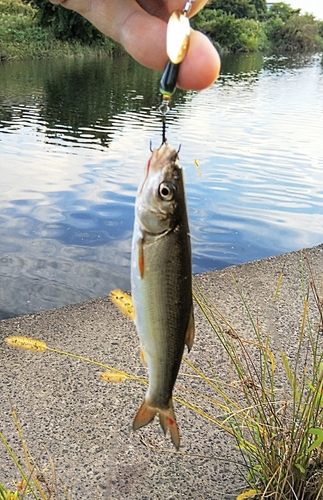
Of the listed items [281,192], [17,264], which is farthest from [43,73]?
[17,264]

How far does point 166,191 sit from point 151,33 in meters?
0.50

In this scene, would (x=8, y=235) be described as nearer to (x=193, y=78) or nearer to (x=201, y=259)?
(x=201, y=259)

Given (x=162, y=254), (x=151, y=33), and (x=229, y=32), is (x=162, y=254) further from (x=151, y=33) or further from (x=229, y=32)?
(x=229, y=32)

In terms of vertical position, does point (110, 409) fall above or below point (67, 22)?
below

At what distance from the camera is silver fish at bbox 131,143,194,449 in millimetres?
1478

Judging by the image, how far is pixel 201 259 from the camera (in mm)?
7141

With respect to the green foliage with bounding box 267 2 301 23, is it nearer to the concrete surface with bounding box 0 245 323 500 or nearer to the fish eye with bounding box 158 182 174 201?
the concrete surface with bounding box 0 245 323 500

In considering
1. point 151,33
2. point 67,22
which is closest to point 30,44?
point 67,22

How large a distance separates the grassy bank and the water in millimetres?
11498

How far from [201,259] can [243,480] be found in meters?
4.29

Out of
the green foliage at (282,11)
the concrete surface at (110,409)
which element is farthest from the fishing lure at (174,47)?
the green foliage at (282,11)

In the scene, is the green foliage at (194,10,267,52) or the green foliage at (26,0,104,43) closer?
the green foliage at (26,0,104,43)

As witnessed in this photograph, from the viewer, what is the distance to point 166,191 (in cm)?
148

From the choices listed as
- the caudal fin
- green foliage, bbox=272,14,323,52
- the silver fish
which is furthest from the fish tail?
green foliage, bbox=272,14,323,52
